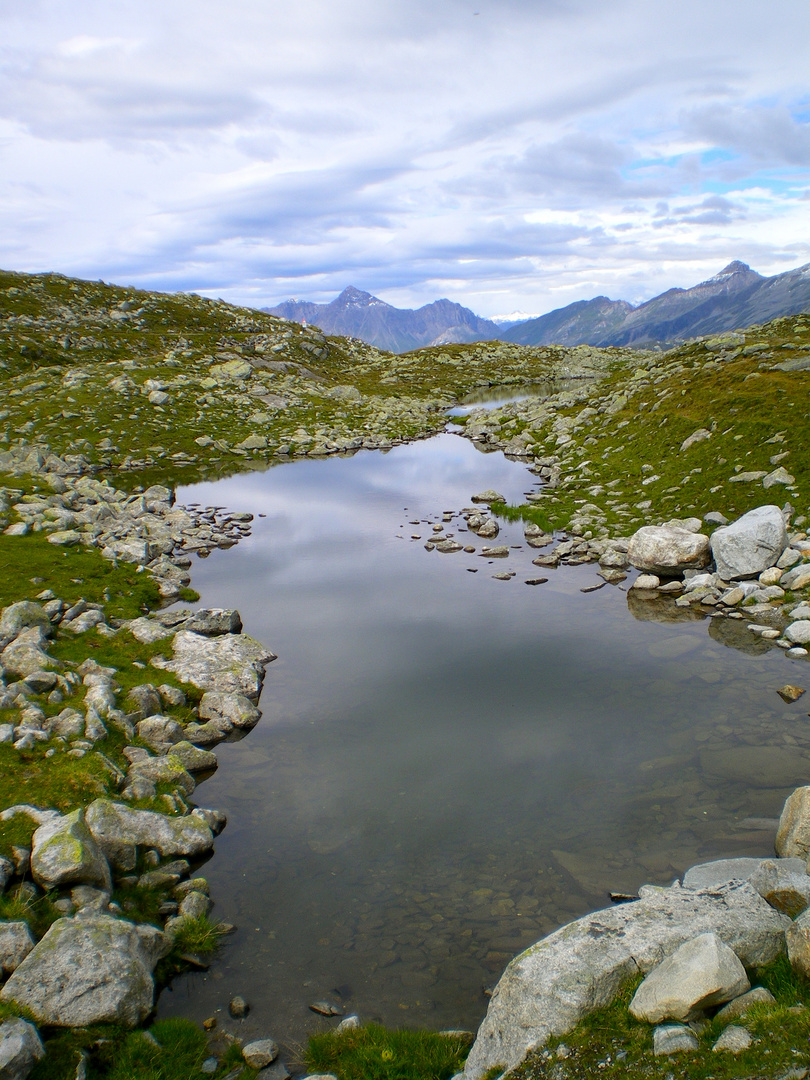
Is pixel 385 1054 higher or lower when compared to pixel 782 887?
lower

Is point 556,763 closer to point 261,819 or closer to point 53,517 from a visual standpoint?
point 261,819

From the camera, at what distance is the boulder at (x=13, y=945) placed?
34.5 ft

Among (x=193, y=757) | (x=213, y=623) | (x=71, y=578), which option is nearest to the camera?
(x=193, y=757)

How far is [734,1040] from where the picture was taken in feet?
25.1

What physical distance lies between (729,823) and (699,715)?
482 cm

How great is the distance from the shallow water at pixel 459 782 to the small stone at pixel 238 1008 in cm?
18

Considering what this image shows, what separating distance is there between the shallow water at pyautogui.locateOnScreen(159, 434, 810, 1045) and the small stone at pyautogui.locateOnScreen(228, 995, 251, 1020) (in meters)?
0.18

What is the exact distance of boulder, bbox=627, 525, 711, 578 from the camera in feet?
99.2

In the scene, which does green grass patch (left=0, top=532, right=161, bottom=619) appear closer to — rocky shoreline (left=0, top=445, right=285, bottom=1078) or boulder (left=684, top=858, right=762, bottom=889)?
rocky shoreline (left=0, top=445, right=285, bottom=1078)

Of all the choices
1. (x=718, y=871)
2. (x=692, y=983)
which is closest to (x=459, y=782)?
(x=718, y=871)

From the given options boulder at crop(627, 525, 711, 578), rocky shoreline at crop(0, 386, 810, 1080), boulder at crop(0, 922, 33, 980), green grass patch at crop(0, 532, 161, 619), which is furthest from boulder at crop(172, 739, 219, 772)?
boulder at crop(627, 525, 711, 578)

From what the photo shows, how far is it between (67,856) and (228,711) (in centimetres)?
884

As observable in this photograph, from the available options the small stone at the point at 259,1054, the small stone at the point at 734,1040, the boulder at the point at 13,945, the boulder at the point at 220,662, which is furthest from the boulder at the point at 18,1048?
the boulder at the point at 220,662

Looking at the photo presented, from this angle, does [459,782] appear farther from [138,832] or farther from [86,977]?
[86,977]
